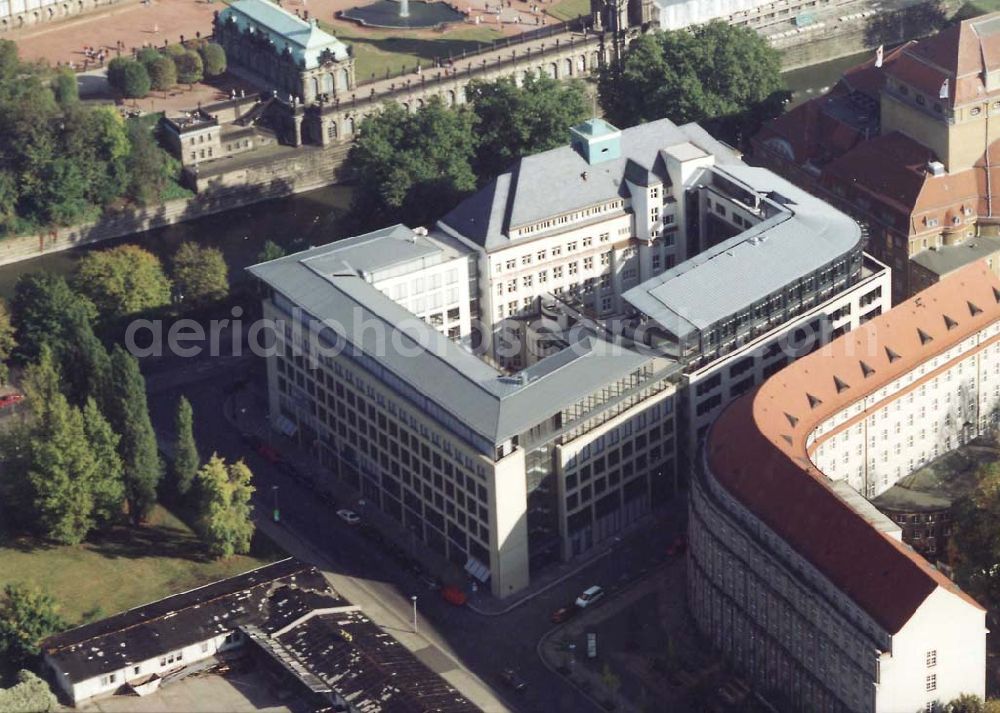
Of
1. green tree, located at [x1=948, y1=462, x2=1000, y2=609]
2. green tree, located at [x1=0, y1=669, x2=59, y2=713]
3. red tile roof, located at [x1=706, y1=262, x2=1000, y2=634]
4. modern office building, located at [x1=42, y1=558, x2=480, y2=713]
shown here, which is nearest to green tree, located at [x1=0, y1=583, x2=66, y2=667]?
modern office building, located at [x1=42, y1=558, x2=480, y2=713]

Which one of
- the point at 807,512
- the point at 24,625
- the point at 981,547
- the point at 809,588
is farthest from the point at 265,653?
the point at 981,547

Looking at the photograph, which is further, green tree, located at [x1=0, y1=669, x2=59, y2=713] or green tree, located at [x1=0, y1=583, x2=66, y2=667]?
green tree, located at [x1=0, y1=583, x2=66, y2=667]

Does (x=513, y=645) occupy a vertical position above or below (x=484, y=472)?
below

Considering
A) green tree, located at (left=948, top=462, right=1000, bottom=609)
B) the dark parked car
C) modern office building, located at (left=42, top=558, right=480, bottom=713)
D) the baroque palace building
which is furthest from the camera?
green tree, located at (left=948, top=462, right=1000, bottom=609)

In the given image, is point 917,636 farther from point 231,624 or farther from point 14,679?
point 14,679

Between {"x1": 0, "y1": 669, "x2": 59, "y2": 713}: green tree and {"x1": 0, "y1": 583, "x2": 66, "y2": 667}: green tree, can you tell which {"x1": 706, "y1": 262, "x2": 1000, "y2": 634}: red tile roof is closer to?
{"x1": 0, "y1": 669, "x2": 59, "y2": 713}: green tree

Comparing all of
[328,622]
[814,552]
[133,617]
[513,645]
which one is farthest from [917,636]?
[133,617]

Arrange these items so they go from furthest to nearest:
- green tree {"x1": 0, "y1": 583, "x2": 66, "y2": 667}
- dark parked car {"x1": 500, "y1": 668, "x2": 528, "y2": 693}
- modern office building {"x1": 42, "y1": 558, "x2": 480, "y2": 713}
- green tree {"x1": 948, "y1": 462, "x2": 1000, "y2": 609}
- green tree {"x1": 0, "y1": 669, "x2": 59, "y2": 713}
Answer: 1. green tree {"x1": 0, "y1": 583, "x2": 66, "y2": 667}
2. green tree {"x1": 948, "y1": 462, "x2": 1000, "y2": 609}
3. dark parked car {"x1": 500, "y1": 668, "x2": 528, "y2": 693}
4. modern office building {"x1": 42, "y1": 558, "x2": 480, "y2": 713}
5. green tree {"x1": 0, "y1": 669, "x2": 59, "y2": 713}

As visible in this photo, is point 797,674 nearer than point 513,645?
Yes
